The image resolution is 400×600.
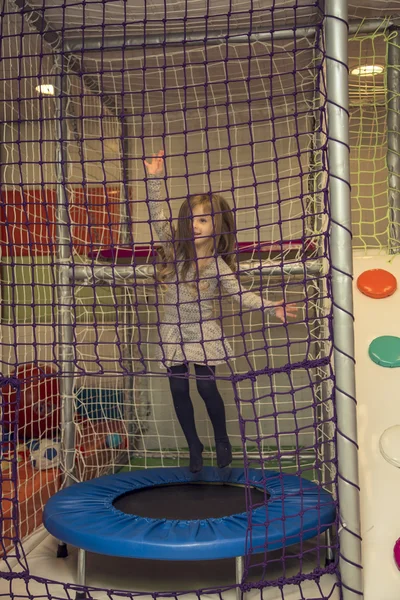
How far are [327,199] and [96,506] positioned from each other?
115 cm

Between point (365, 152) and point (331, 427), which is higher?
point (365, 152)

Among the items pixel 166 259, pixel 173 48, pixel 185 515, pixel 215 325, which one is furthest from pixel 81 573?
pixel 173 48

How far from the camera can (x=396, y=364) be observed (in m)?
2.11

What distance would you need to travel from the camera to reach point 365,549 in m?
1.72

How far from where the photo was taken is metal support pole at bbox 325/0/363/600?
4.93ft

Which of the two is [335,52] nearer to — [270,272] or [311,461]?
[270,272]

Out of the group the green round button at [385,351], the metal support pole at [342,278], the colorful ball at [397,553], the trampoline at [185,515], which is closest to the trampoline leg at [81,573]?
the trampoline at [185,515]

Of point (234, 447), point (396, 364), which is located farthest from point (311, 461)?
point (396, 364)

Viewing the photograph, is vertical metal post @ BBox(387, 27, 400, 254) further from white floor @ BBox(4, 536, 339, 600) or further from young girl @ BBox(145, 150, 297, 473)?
white floor @ BBox(4, 536, 339, 600)

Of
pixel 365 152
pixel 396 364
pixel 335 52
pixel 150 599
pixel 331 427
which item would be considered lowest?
pixel 150 599

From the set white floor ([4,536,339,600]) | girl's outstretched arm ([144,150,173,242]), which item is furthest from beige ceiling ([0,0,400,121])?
white floor ([4,536,339,600])

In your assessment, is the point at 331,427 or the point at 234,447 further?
the point at 234,447

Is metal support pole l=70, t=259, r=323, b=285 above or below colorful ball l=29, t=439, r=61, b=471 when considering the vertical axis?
above

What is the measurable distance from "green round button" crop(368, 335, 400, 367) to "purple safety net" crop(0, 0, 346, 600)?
0.16m
